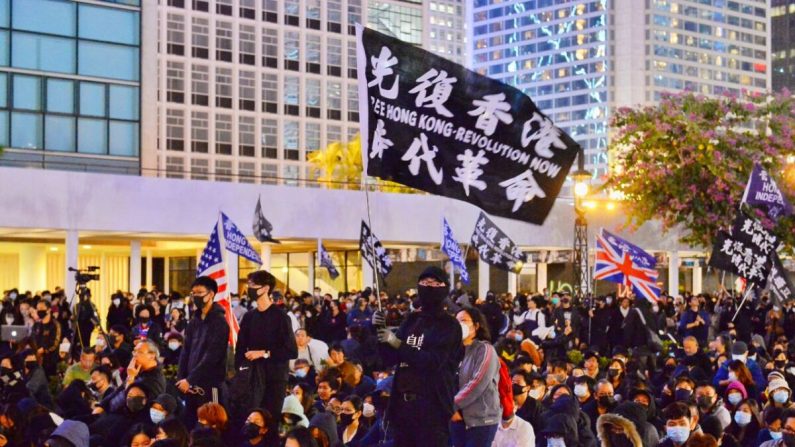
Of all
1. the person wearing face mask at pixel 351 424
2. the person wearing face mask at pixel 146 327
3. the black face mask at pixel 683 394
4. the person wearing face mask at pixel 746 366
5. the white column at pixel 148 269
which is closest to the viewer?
the person wearing face mask at pixel 351 424

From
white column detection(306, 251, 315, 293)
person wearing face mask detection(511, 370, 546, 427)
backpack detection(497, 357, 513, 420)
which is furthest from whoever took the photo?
white column detection(306, 251, 315, 293)

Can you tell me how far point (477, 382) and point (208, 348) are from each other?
2881mm

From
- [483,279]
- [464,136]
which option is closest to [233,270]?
[483,279]

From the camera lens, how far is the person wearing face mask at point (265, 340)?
1097cm

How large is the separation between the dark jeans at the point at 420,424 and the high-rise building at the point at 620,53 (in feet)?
538

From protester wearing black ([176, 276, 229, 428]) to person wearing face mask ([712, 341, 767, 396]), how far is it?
6.57m

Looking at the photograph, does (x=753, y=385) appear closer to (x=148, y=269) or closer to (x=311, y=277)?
(x=311, y=277)

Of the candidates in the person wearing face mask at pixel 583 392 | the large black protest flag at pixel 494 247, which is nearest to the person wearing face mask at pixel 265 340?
the person wearing face mask at pixel 583 392

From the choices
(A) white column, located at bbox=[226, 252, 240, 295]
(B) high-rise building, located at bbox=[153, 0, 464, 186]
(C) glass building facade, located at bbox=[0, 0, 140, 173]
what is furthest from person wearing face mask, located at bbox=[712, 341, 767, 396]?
(B) high-rise building, located at bbox=[153, 0, 464, 186]

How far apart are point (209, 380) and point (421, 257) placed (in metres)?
38.8

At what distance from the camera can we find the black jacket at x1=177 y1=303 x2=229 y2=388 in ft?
36.9

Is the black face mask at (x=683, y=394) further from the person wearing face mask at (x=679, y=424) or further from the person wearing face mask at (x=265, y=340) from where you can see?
the person wearing face mask at (x=265, y=340)

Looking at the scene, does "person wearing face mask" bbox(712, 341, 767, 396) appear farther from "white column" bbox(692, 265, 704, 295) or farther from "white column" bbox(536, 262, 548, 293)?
"white column" bbox(692, 265, 704, 295)

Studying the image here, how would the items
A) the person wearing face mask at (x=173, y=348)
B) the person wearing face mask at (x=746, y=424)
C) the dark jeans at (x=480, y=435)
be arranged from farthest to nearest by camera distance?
the person wearing face mask at (x=173, y=348) → the person wearing face mask at (x=746, y=424) → the dark jeans at (x=480, y=435)
